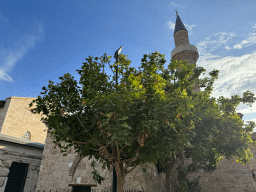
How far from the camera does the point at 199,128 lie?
815cm

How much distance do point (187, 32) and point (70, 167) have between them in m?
20.3

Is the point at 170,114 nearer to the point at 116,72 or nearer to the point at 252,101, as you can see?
the point at 116,72

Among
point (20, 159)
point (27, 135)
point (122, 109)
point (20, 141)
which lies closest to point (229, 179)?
point (122, 109)

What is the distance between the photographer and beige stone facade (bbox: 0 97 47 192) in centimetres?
921

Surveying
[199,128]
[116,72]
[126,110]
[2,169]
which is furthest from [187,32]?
[2,169]

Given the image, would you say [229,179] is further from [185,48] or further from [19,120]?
[19,120]

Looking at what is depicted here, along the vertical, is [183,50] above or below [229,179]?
above

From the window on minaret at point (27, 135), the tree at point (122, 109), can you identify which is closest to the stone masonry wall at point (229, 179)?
the tree at point (122, 109)

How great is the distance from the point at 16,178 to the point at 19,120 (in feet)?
32.1

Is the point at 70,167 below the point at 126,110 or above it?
below

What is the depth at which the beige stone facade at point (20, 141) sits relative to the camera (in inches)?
363

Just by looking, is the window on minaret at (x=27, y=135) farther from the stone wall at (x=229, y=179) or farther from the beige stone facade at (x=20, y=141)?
the stone wall at (x=229, y=179)

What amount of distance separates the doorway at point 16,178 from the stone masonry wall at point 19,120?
26.4 feet

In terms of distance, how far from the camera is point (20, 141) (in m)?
10.1
